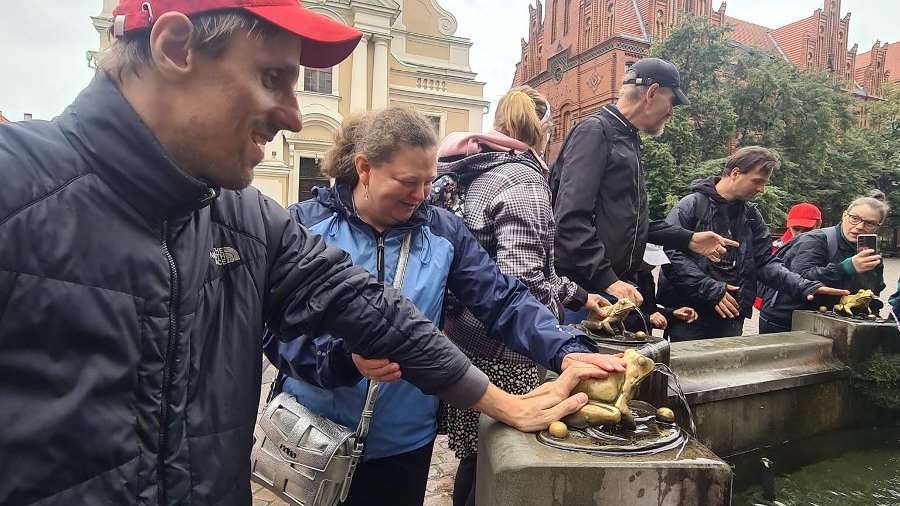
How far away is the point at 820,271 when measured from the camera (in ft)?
13.8

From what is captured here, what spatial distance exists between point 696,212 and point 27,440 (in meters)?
3.74

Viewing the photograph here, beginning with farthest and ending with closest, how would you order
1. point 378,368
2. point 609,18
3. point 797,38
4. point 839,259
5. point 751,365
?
point 797,38 → point 609,18 → point 839,259 → point 751,365 → point 378,368

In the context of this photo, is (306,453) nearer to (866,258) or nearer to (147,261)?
(147,261)

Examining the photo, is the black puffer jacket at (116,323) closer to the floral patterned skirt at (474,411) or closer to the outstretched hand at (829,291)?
the floral patterned skirt at (474,411)

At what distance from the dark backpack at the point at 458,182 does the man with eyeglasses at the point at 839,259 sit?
9.41 ft

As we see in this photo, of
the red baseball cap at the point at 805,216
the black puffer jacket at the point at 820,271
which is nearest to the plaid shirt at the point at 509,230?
the black puffer jacket at the point at 820,271

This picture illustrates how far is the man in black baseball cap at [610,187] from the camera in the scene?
2826 millimetres

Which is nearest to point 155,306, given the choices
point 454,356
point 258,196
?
point 258,196

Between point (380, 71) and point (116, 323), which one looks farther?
point (380, 71)

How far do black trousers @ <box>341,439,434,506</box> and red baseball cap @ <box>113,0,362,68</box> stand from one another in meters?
1.29

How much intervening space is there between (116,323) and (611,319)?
2.03 metres

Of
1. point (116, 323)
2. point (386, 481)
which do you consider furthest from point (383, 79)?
point (116, 323)

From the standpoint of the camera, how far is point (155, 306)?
37.0 inches

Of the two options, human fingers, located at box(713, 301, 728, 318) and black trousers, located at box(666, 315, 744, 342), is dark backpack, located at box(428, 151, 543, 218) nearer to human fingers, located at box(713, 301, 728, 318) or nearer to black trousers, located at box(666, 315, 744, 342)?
human fingers, located at box(713, 301, 728, 318)
